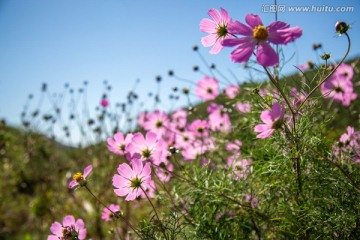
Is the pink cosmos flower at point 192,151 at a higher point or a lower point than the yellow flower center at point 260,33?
higher

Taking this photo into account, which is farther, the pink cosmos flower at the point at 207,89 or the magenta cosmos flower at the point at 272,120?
the pink cosmos flower at the point at 207,89

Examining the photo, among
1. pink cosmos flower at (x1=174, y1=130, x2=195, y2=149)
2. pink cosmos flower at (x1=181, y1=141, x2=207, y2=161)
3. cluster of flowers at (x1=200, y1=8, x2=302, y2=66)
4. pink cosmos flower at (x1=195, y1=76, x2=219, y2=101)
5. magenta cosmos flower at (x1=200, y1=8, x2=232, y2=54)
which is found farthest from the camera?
pink cosmos flower at (x1=195, y1=76, x2=219, y2=101)

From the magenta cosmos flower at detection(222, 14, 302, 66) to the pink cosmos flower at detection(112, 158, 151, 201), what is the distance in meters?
0.42

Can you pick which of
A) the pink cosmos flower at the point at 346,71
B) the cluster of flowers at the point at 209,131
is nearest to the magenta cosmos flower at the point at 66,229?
the cluster of flowers at the point at 209,131

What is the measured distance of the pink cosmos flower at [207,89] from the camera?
6.00 ft

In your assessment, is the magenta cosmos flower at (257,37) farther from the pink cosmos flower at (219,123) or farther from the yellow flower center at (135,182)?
the pink cosmos flower at (219,123)

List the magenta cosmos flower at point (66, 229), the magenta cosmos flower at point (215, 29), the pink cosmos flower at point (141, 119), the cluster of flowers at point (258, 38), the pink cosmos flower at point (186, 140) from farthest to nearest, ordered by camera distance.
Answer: the pink cosmos flower at point (141, 119), the pink cosmos flower at point (186, 140), the magenta cosmos flower at point (66, 229), the magenta cosmos flower at point (215, 29), the cluster of flowers at point (258, 38)

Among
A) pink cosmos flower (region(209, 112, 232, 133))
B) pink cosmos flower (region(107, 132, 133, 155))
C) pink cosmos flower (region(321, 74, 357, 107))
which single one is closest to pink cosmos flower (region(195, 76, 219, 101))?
pink cosmos flower (region(209, 112, 232, 133))

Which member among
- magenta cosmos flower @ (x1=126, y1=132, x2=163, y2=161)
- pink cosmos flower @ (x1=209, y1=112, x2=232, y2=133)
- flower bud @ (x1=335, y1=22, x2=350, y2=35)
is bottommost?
flower bud @ (x1=335, y1=22, x2=350, y2=35)

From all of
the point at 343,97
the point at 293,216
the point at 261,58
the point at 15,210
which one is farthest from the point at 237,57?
the point at 15,210

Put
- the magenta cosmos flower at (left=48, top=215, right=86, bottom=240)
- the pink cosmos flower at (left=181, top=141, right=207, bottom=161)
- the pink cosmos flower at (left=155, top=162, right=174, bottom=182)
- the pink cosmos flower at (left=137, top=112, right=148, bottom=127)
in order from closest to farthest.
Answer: the magenta cosmos flower at (left=48, top=215, right=86, bottom=240)
the pink cosmos flower at (left=155, top=162, right=174, bottom=182)
the pink cosmos flower at (left=181, top=141, right=207, bottom=161)
the pink cosmos flower at (left=137, top=112, right=148, bottom=127)

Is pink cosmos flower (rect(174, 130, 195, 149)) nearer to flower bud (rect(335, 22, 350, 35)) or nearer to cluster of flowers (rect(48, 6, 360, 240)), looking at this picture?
cluster of flowers (rect(48, 6, 360, 240))

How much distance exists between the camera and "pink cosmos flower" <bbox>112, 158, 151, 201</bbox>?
2.54 feet

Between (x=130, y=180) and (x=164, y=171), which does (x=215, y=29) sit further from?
(x=164, y=171)
